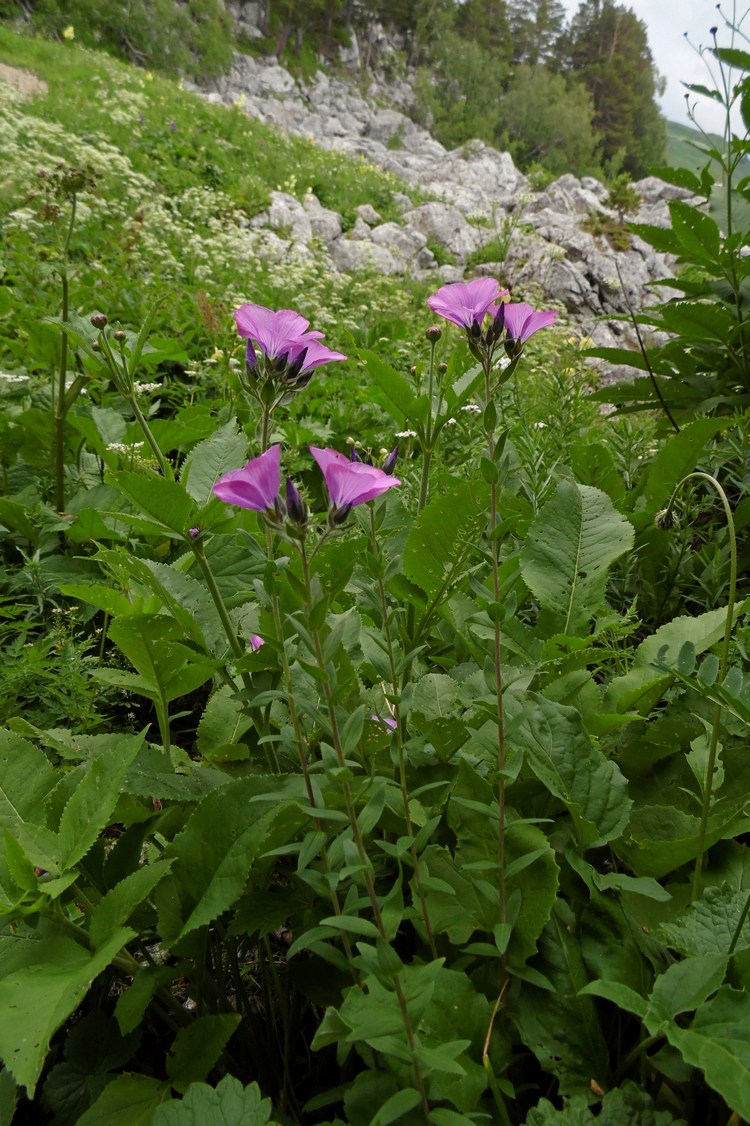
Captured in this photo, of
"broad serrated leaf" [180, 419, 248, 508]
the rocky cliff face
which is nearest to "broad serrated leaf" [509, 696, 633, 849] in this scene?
"broad serrated leaf" [180, 419, 248, 508]

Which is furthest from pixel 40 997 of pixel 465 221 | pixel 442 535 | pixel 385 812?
pixel 465 221

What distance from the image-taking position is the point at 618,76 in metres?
50.3

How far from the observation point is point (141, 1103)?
803 millimetres

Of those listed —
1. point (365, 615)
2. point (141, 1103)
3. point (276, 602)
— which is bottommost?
point (141, 1103)

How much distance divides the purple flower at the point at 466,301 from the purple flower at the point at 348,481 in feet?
1.15

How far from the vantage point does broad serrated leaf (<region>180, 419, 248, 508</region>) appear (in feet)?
4.16

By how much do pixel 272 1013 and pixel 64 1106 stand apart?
0.93 ft

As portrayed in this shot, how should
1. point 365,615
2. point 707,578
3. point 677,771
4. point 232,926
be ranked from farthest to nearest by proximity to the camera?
1. point 707,578
2. point 365,615
3. point 677,771
4. point 232,926

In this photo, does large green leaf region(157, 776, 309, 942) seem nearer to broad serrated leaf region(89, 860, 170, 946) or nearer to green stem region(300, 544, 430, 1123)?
broad serrated leaf region(89, 860, 170, 946)

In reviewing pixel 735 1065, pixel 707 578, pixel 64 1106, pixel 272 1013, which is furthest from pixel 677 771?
pixel 64 1106

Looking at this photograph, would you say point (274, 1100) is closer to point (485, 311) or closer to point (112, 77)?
point (485, 311)

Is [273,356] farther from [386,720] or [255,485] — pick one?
[386,720]

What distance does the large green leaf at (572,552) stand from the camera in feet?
4.56

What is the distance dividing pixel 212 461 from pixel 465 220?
17.2 metres
